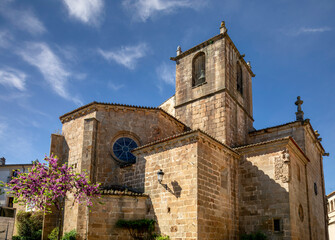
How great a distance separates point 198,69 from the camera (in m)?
22.3

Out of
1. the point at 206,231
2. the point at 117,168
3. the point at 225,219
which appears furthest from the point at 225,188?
the point at 117,168

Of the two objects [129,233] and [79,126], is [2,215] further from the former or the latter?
[129,233]

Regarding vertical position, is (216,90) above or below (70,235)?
above

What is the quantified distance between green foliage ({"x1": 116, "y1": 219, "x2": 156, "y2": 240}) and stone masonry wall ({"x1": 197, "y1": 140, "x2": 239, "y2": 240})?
261 centimetres

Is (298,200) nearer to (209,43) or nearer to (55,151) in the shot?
(209,43)

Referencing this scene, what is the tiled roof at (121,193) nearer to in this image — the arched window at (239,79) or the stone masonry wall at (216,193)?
the stone masonry wall at (216,193)

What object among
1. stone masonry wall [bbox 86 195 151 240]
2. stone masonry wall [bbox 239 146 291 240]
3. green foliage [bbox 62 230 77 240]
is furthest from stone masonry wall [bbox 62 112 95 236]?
stone masonry wall [bbox 239 146 291 240]

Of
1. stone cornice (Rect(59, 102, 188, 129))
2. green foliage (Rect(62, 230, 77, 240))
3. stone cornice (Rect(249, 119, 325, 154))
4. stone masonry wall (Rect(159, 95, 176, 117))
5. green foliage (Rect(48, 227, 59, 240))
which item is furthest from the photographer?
stone masonry wall (Rect(159, 95, 176, 117))

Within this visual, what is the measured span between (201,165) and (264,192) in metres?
3.87

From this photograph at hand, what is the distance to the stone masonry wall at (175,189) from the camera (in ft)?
42.8

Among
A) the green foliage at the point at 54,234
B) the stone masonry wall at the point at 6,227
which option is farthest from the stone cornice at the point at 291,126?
the stone masonry wall at the point at 6,227

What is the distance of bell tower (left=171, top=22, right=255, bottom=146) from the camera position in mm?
19594

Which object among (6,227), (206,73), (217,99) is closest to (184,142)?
(217,99)

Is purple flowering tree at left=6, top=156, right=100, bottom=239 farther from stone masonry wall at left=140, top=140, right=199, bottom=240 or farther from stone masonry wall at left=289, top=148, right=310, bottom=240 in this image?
stone masonry wall at left=289, top=148, right=310, bottom=240
